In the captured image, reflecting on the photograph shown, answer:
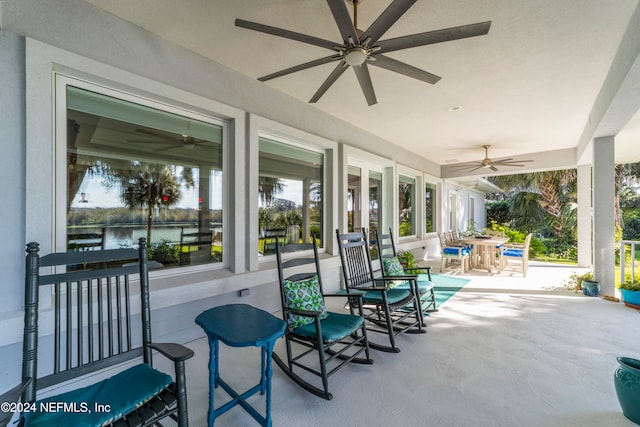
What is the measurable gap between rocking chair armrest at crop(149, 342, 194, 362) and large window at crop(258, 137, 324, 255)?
198 cm

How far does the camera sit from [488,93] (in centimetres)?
360

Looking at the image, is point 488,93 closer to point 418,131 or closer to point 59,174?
point 418,131

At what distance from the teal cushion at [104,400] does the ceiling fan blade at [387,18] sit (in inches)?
89.7

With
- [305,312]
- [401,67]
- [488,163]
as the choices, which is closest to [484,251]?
[488,163]

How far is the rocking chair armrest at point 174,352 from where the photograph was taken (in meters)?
1.32

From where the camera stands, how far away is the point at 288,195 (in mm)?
3914

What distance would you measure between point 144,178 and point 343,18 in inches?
91.1

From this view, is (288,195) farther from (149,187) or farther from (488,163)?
(488,163)

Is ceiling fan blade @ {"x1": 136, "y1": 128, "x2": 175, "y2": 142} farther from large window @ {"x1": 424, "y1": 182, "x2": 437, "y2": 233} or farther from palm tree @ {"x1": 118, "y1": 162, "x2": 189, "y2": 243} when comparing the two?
large window @ {"x1": 424, "y1": 182, "x2": 437, "y2": 233}

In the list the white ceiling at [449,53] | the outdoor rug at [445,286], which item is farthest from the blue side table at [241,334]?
the outdoor rug at [445,286]

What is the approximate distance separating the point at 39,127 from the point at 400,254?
5.35 m

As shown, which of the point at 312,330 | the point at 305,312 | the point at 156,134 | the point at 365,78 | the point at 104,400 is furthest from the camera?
the point at 156,134

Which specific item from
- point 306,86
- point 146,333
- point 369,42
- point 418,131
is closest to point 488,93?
point 418,131

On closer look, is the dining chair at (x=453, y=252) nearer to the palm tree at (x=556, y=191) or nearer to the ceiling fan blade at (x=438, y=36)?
the ceiling fan blade at (x=438, y=36)
